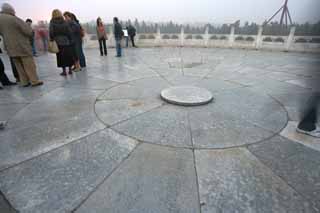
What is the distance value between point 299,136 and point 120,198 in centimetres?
276

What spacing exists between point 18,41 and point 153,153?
4.36 meters

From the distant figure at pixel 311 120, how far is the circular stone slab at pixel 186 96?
1.65 meters

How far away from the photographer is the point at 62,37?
5.29m

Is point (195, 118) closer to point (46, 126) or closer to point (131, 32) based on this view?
point (46, 126)

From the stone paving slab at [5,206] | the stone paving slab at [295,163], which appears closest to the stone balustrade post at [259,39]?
the stone paving slab at [295,163]

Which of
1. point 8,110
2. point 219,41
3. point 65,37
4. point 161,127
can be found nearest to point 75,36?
point 65,37

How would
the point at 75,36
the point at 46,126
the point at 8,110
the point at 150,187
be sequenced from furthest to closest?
1. the point at 75,36
2. the point at 8,110
3. the point at 46,126
4. the point at 150,187

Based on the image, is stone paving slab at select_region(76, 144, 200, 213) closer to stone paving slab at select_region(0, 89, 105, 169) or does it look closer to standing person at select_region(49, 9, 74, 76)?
stone paving slab at select_region(0, 89, 105, 169)

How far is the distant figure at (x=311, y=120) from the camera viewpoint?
8.75 feet

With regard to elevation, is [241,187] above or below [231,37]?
below

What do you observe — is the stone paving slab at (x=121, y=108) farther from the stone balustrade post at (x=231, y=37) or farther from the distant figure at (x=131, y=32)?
the stone balustrade post at (x=231, y=37)

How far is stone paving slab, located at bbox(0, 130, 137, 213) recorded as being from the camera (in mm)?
1730

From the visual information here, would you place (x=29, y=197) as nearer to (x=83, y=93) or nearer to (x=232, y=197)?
(x=232, y=197)

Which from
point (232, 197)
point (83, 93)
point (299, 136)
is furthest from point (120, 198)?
point (83, 93)
